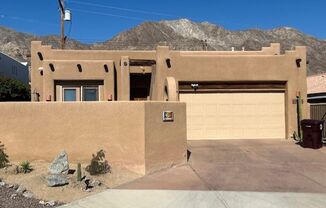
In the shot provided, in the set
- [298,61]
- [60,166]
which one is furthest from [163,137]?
[298,61]

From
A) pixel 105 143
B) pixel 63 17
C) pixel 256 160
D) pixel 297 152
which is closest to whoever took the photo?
pixel 105 143

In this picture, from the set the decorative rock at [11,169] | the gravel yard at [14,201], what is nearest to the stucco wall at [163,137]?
the decorative rock at [11,169]

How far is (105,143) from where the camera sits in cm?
1474

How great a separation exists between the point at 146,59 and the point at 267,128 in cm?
643

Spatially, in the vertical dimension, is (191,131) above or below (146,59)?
below

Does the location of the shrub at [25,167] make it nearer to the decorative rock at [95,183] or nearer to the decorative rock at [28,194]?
the decorative rock at [28,194]

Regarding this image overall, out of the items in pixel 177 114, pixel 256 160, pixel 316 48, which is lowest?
pixel 256 160

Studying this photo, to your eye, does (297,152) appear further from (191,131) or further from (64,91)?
(64,91)

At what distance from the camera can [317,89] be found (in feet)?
105

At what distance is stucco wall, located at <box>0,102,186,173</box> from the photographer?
48.2 ft

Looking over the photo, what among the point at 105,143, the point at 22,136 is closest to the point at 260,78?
the point at 105,143

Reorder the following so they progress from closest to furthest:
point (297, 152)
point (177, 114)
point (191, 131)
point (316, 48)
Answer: point (177, 114)
point (297, 152)
point (191, 131)
point (316, 48)

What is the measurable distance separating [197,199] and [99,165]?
334 cm

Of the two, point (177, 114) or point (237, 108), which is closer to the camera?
point (177, 114)
